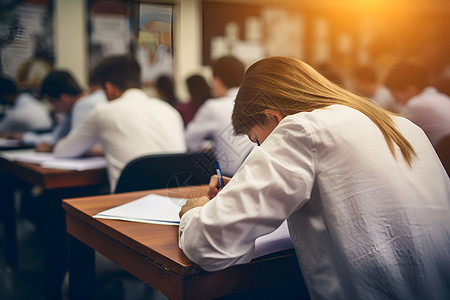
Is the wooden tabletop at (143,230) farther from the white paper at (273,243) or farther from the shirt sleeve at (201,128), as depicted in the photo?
the shirt sleeve at (201,128)

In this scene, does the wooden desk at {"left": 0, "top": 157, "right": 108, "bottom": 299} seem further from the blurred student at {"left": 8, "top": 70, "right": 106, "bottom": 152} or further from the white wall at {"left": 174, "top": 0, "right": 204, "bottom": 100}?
the white wall at {"left": 174, "top": 0, "right": 204, "bottom": 100}

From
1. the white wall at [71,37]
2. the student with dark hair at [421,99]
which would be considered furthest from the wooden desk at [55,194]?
the white wall at [71,37]

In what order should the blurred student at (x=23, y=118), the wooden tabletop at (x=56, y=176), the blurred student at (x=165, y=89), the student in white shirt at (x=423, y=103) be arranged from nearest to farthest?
1. the student in white shirt at (x=423, y=103)
2. the wooden tabletop at (x=56, y=176)
3. the blurred student at (x=23, y=118)
4. the blurred student at (x=165, y=89)

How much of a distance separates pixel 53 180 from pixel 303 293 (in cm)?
120

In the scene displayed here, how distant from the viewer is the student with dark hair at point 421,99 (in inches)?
73.9

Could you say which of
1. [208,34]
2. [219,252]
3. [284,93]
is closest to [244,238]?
[219,252]

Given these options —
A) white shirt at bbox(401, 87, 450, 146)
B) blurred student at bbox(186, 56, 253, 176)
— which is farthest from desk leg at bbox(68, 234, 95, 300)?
blurred student at bbox(186, 56, 253, 176)

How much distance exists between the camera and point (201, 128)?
324 centimetres

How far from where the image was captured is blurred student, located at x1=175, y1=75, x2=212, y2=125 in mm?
4512

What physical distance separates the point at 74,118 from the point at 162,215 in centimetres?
212

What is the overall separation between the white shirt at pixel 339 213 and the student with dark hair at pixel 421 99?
0.57 meters

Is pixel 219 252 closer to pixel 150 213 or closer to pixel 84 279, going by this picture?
pixel 150 213

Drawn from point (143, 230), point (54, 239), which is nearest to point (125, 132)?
point (54, 239)

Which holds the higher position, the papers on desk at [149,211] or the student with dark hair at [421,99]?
the student with dark hair at [421,99]
